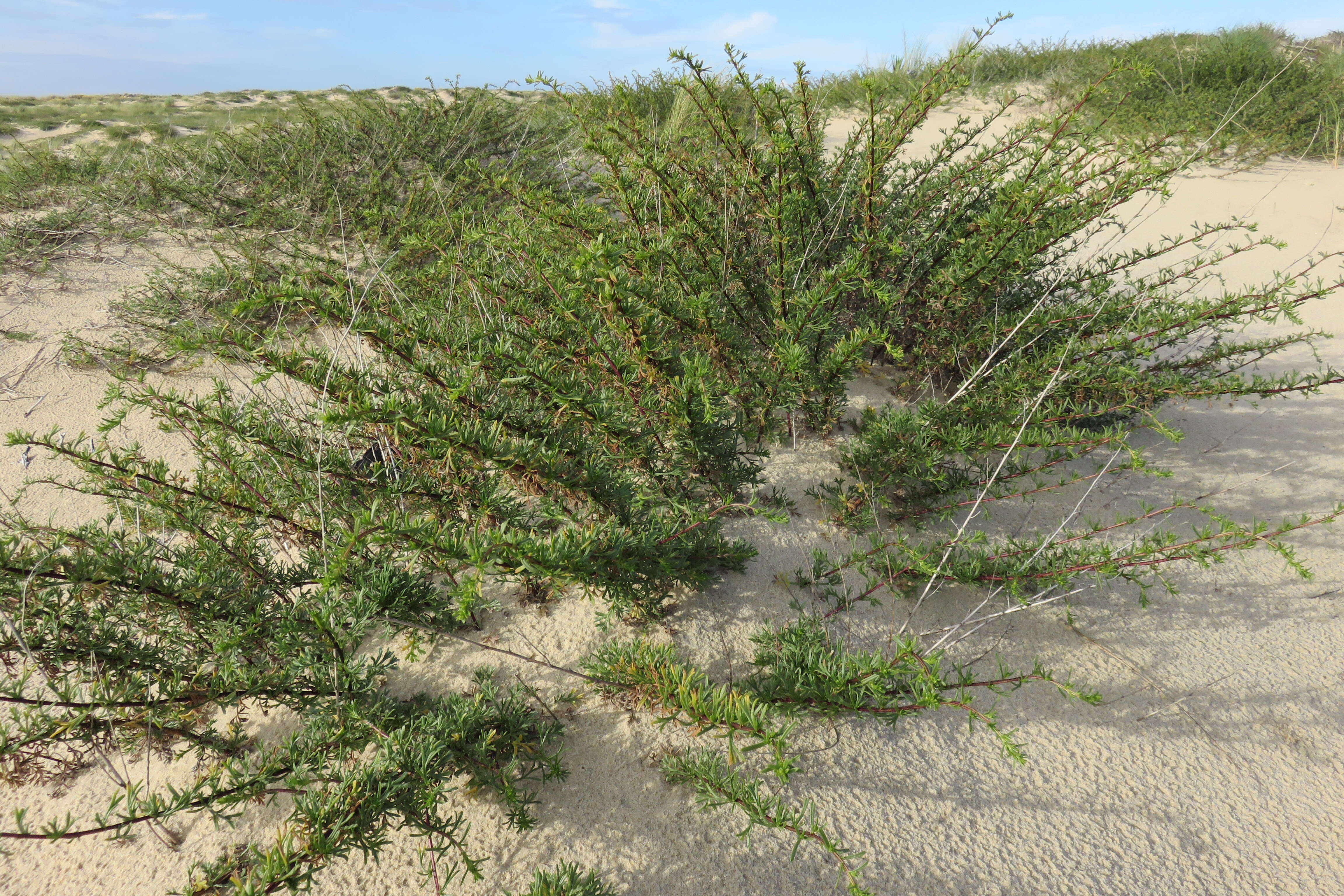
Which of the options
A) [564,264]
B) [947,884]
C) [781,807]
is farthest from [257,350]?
[947,884]

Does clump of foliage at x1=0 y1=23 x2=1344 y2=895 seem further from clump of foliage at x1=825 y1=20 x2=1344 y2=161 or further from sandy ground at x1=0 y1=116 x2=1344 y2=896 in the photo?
clump of foliage at x1=825 y1=20 x2=1344 y2=161

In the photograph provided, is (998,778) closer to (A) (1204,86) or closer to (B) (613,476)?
(B) (613,476)

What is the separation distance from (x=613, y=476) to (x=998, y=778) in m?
1.36

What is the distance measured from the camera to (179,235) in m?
4.98

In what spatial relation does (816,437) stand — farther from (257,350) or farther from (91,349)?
(91,349)

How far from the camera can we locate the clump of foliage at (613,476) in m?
1.54

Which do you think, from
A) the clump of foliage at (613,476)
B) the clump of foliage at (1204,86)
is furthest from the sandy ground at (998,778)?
the clump of foliage at (1204,86)

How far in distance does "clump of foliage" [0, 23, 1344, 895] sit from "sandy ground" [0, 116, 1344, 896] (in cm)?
9

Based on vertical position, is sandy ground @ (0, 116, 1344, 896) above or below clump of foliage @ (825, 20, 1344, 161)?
below

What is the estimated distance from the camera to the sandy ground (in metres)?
1.64

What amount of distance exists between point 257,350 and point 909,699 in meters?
1.87

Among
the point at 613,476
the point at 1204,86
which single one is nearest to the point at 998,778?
the point at 613,476

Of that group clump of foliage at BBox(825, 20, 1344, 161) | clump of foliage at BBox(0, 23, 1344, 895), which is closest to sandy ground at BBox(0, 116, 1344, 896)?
clump of foliage at BBox(0, 23, 1344, 895)

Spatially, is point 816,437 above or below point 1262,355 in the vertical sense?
below
